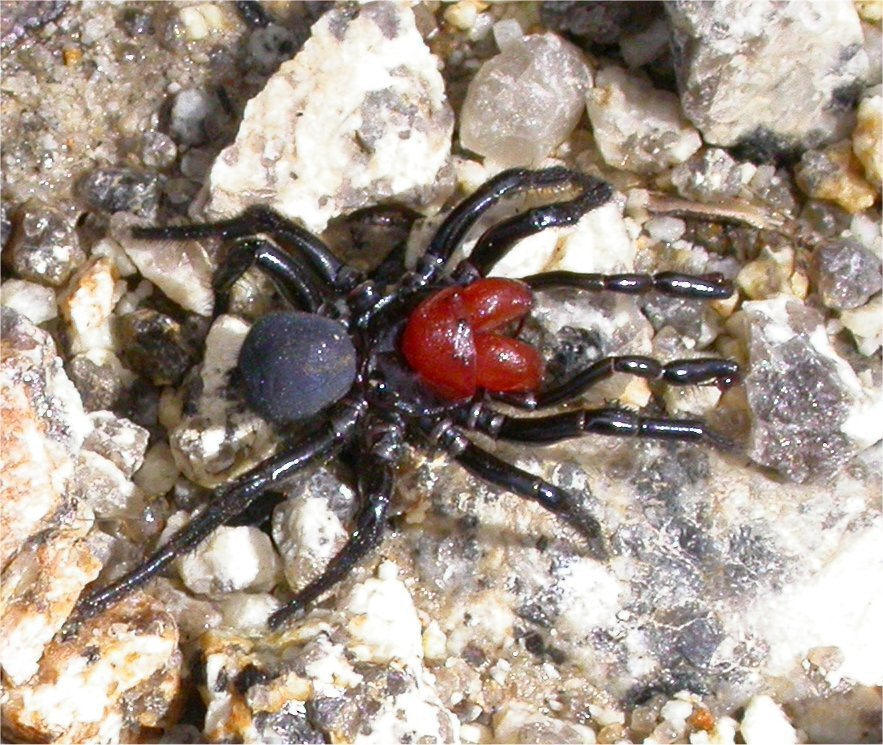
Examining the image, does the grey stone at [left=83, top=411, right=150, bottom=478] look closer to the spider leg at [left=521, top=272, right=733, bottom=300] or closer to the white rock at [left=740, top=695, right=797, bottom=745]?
the spider leg at [left=521, top=272, right=733, bottom=300]

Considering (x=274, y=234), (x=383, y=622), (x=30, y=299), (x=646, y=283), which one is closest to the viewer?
(x=383, y=622)

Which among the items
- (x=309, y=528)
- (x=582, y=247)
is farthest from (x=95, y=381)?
(x=582, y=247)

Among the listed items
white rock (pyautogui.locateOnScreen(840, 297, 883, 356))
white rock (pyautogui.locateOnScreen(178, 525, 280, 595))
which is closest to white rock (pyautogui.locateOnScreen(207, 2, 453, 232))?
white rock (pyautogui.locateOnScreen(178, 525, 280, 595))

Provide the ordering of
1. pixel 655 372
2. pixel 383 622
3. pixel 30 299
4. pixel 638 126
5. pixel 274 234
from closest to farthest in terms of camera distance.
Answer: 1. pixel 383 622
2. pixel 655 372
3. pixel 274 234
4. pixel 30 299
5. pixel 638 126

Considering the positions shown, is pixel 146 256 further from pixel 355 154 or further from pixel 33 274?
pixel 355 154

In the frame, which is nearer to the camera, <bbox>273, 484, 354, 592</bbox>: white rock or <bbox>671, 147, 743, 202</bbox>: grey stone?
<bbox>273, 484, 354, 592</bbox>: white rock

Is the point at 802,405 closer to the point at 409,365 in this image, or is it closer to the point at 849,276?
the point at 849,276

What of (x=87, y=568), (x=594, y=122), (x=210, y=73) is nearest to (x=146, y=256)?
(x=210, y=73)
